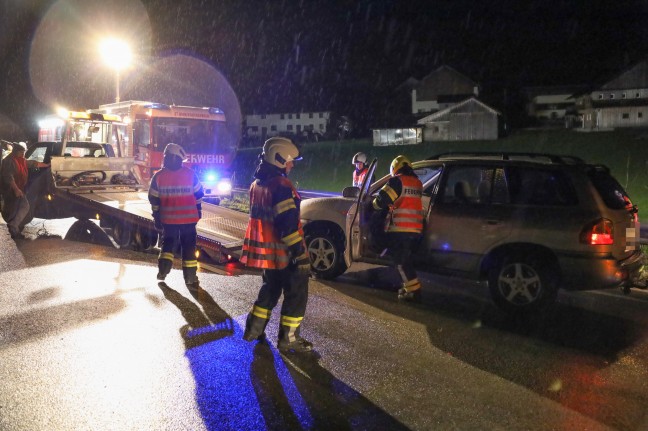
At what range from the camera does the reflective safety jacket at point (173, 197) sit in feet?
23.6

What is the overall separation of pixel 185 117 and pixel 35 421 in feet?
39.9

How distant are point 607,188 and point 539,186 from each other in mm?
680

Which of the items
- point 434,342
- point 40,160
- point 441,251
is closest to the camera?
point 434,342

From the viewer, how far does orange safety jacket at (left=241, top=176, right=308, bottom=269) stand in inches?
192

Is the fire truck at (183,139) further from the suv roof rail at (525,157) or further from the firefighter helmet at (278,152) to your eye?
the firefighter helmet at (278,152)

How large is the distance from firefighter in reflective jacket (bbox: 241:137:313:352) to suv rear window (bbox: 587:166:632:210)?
322 cm

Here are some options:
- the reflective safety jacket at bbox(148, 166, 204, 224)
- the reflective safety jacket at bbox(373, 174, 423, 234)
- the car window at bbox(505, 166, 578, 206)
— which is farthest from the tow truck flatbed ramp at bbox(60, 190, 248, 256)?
the car window at bbox(505, 166, 578, 206)

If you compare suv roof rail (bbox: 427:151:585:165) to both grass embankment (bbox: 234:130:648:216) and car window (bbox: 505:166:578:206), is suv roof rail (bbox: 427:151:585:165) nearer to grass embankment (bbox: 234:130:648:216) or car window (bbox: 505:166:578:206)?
car window (bbox: 505:166:578:206)

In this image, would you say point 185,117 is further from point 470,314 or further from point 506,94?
point 506,94

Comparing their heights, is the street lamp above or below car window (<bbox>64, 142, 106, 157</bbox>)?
above

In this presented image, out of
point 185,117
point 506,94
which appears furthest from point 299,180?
point 506,94

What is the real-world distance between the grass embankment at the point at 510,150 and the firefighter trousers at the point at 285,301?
18718 millimetres

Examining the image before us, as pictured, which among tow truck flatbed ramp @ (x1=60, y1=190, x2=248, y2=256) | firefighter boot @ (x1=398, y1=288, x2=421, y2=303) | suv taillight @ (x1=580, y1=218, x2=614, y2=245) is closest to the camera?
suv taillight @ (x1=580, y1=218, x2=614, y2=245)

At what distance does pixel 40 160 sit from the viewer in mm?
13859
